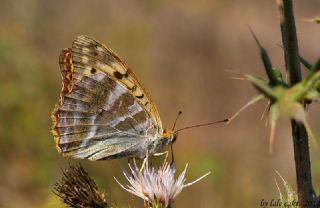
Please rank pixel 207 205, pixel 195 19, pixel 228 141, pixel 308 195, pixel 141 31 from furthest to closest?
pixel 195 19 → pixel 228 141 → pixel 141 31 → pixel 207 205 → pixel 308 195

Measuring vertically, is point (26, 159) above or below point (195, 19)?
below

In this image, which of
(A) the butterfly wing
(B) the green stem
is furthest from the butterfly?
(B) the green stem

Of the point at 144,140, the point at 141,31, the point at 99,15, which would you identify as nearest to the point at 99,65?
the point at 144,140

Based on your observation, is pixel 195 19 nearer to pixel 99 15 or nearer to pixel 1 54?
pixel 99 15

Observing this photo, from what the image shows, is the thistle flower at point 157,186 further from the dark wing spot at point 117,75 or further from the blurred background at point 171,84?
the dark wing spot at point 117,75

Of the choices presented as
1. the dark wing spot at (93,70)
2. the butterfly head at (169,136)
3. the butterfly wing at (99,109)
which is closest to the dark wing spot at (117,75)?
the butterfly wing at (99,109)

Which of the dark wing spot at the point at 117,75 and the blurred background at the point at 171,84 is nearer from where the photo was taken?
the dark wing spot at the point at 117,75
